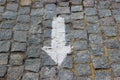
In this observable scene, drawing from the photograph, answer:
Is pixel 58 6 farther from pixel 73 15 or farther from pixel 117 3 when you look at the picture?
pixel 117 3

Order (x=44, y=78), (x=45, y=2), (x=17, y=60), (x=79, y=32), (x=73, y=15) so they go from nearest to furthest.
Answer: (x=44, y=78)
(x=17, y=60)
(x=79, y=32)
(x=73, y=15)
(x=45, y=2)

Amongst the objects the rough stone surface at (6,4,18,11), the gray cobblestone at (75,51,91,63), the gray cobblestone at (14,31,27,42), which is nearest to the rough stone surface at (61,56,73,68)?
the gray cobblestone at (75,51,91,63)

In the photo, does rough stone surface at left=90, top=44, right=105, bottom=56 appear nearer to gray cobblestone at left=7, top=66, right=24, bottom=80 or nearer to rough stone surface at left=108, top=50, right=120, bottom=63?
rough stone surface at left=108, top=50, right=120, bottom=63

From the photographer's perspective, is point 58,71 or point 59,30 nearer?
point 58,71

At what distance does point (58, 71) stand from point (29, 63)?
0.55 meters

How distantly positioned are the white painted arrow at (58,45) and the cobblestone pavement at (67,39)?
0.27 feet

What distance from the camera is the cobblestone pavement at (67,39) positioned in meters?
4.26

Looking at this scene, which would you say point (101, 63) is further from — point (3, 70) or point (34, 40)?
Result: point (3, 70)

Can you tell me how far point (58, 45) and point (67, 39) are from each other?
0.23 m

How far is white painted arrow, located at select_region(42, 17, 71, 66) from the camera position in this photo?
452 centimetres

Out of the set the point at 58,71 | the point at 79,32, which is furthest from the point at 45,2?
the point at 58,71

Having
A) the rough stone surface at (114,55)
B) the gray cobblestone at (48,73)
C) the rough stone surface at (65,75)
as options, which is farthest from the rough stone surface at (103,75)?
the gray cobblestone at (48,73)

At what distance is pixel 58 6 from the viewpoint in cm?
554

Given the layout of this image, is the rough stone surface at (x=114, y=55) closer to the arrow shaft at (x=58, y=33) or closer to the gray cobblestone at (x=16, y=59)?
the arrow shaft at (x=58, y=33)
